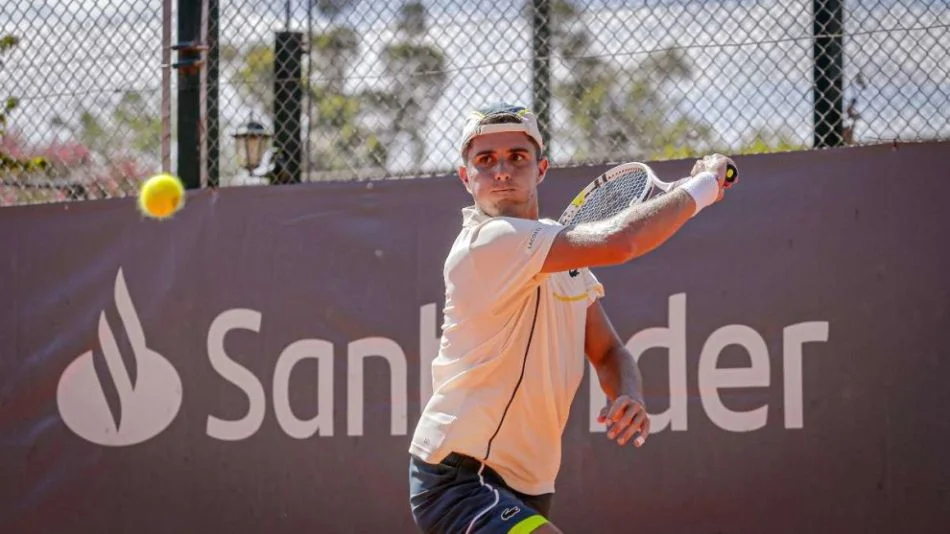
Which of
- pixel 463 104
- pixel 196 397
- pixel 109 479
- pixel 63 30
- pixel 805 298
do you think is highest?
pixel 63 30

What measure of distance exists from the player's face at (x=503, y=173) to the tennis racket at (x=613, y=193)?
305 mm

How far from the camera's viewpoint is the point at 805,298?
5219mm

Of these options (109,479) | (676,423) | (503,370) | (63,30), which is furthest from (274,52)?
(503,370)

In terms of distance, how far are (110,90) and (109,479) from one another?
197cm

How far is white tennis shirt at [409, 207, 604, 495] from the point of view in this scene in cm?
344

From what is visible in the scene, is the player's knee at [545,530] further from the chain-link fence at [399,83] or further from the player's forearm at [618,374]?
the chain-link fence at [399,83]

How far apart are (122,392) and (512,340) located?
3227 millimetres

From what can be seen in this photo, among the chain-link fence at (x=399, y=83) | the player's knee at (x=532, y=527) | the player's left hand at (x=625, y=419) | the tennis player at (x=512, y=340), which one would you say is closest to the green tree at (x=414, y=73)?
the chain-link fence at (x=399, y=83)

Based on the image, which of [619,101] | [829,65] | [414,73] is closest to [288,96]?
[414,73]

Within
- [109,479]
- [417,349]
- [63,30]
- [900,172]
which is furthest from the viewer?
[63,30]

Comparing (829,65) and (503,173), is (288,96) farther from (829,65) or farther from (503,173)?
(503,173)

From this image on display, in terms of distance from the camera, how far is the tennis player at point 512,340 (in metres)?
3.30

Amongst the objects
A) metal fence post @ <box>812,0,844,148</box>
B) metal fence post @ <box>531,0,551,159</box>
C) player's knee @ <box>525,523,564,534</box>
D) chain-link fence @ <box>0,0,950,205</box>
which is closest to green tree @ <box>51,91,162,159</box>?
chain-link fence @ <box>0,0,950,205</box>

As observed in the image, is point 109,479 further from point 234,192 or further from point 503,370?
point 503,370
